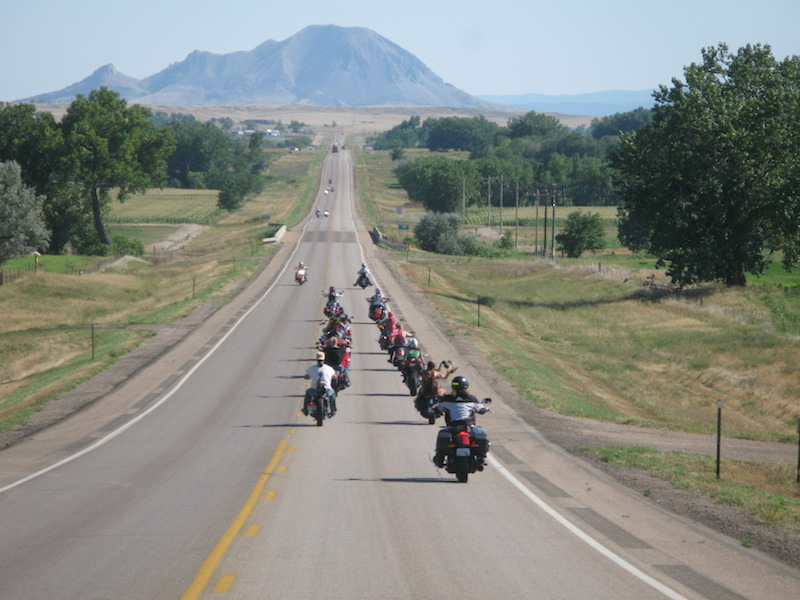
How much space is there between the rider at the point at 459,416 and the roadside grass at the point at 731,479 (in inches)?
119

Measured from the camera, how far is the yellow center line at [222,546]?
416 inches

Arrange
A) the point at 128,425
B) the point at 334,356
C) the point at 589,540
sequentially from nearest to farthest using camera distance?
the point at 589,540, the point at 128,425, the point at 334,356

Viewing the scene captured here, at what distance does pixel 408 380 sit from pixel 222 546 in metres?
16.7

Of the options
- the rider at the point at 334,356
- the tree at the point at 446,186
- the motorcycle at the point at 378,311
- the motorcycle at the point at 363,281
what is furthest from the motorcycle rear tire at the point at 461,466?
the tree at the point at 446,186

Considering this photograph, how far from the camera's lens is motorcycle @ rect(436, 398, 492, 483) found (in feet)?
55.6

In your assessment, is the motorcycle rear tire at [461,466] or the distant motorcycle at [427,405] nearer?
the motorcycle rear tire at [461,466]

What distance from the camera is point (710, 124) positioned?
58.8 meters

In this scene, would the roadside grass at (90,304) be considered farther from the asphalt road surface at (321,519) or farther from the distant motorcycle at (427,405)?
the distant motorcycle at (427,405)

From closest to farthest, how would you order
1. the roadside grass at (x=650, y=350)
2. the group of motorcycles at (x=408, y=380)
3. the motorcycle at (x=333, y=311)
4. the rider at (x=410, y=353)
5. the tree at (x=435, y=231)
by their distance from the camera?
the group of motorcycles at (x=408, y=380)
the roadside grass at (x=650, y=350)
the rider at (x=410, y=353)
the motorcycle at (x=333, y=311)
the tree at (x=435, y=231)

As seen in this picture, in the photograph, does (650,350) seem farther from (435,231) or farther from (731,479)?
(435,231)

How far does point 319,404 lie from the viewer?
23.7 metres

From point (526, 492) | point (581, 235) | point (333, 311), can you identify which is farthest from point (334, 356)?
point (581, 235)

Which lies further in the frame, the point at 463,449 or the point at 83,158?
the point at 83,158

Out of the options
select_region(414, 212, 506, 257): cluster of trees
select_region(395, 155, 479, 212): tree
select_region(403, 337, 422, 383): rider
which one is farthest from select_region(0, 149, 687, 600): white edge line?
select_region(395, 155, 479, 212): tree
